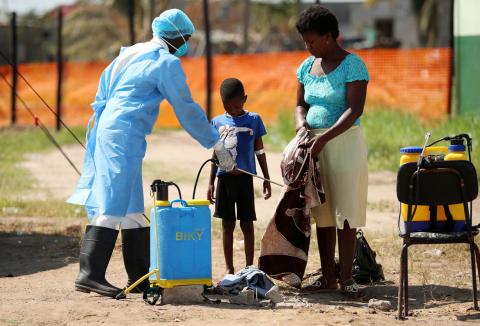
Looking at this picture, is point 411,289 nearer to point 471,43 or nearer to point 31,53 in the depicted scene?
point 471,43

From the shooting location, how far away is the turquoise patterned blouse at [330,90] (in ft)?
24.9

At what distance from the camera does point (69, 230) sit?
11.2m

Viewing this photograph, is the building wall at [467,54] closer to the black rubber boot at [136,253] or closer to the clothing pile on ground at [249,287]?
the clothing pile on ground at [249,287]

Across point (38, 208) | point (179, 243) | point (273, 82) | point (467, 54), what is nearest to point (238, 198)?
point (179, 243)

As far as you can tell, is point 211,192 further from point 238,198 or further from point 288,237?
point 288,237

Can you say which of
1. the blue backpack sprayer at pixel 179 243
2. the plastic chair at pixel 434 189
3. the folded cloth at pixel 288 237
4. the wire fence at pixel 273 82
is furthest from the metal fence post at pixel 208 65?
the plastic chair at pixel 434 189

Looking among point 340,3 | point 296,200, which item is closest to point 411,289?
point 296,200

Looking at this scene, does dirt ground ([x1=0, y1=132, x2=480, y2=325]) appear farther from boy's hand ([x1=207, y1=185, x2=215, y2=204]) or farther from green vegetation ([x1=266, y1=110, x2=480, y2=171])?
green vegetation ([x1=266, y1=110, x2=480, y2=171])

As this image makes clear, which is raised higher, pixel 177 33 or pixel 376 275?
pixel 177 33

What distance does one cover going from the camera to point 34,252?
10156 millimetres

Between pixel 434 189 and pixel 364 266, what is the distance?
1652mm

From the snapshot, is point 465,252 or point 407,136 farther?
point 407,136

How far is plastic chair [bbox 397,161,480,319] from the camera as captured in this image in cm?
684

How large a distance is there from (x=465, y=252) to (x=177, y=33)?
3.43 meters
